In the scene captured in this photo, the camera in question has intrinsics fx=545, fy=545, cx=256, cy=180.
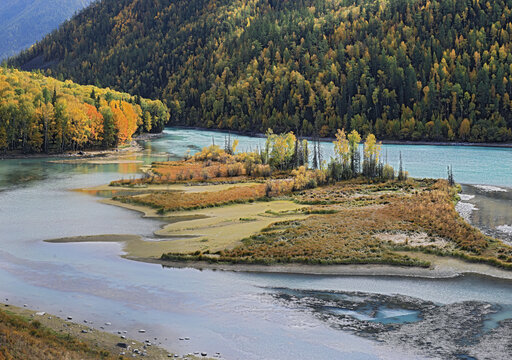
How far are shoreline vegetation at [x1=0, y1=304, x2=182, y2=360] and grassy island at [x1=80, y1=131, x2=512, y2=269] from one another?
16.4 metres

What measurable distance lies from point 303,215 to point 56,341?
40254 mm

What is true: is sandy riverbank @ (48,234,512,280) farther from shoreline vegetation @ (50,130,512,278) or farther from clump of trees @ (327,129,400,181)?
clump of trees @ (327,129,400,181)

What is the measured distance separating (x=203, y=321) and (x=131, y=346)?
18.5 feet

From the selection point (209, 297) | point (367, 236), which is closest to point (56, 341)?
point (209, 297)

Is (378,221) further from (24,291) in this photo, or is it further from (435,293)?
(24,291)

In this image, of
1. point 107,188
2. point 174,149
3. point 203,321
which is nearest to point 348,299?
point 203,321

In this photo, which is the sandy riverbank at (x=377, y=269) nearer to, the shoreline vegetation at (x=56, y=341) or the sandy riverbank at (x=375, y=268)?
the sandy riverbank at (x=375, y=268)

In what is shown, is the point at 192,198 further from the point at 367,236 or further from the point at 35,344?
the point at 35,344

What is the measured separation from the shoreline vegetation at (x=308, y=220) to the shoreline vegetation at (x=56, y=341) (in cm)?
1580

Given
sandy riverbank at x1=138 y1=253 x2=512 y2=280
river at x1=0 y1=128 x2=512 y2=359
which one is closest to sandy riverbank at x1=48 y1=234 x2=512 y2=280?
sandy riverbank at x1=138 y1=253 x2=512 y2=280

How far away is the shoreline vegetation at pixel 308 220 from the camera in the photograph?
4645 cm

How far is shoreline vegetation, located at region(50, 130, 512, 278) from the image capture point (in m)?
46.5

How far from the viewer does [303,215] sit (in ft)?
212

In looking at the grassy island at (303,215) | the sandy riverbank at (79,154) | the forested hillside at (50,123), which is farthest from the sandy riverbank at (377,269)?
the forested hillside at (50,123)
